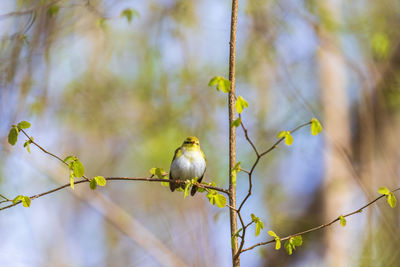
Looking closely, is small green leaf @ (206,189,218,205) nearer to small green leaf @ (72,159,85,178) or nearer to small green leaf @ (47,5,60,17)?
small green leaf @ (72,159,85,178)

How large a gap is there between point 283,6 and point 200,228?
9.49ft

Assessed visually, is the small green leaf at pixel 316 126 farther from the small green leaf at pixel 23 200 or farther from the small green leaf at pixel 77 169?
the small green leaf at pixel 23 200

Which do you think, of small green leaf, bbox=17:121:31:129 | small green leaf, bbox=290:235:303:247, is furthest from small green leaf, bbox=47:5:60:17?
small green leaf, bbox=290:235:303:247

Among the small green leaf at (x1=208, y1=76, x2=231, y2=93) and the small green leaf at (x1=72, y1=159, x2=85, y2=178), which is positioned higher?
the small green leaf at (x1=208, y1=76, x2=231, y2=93)

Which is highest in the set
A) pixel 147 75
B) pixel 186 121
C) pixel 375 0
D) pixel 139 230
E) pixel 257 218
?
pixel 375 0

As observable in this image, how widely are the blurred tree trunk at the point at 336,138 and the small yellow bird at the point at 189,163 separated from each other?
3.24 meters

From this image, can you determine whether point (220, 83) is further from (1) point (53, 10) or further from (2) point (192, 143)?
(1) point (53, 10)

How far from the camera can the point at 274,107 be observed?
8195mm

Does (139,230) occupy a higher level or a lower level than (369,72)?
lower

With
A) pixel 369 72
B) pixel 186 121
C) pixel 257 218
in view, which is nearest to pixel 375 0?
pixel 369 72

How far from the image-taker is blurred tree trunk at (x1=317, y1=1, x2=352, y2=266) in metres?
6.99

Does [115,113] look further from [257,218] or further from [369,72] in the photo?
[257,218]

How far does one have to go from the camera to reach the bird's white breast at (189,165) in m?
4.19

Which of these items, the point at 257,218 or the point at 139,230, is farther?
the point at 139,230
